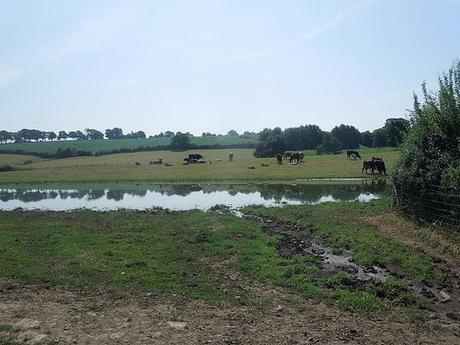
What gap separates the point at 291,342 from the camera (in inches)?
332

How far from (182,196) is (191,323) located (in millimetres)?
32450

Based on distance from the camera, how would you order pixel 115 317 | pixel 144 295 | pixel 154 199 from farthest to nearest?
1. pixel 154 199
2. pixel 144 295
3. pixel 115 317

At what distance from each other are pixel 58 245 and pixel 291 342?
478 inches

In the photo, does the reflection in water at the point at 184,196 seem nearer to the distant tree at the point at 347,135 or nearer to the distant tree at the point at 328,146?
the distant tree at the point at 328,146

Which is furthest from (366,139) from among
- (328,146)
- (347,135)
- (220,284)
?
(220,284)

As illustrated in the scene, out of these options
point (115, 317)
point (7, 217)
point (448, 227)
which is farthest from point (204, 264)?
point (7, 217)

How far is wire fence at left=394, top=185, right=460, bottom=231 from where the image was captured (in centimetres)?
1703

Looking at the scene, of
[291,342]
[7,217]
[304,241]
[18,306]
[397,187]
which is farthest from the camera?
Result: [7,217]

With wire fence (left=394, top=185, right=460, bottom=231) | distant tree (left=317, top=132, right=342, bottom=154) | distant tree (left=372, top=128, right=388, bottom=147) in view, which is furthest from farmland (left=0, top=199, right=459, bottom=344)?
distant tree (left=372, top=128, right=388, bottom=147)

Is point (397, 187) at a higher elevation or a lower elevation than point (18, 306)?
higher

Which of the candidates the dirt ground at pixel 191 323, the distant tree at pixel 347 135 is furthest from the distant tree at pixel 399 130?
the distant tree at pixel 347 135

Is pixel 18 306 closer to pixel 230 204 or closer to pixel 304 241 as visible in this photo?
pixel 304 241

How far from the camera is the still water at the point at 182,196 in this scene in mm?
34781

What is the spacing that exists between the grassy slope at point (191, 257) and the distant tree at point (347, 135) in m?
123
